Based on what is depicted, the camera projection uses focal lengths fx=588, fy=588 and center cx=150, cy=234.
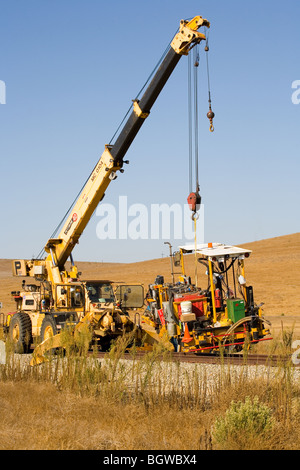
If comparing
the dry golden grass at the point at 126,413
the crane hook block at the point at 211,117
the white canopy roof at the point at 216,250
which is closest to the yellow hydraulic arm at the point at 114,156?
the crane hook block at the point at 211,117

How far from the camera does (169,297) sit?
15727mm

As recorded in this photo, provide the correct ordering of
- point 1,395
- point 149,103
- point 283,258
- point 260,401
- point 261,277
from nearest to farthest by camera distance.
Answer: point 260,401 < point 1,395 < point 149,103 < point 261,277 < point 283,258

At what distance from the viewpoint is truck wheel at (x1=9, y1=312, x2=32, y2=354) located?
1760cm

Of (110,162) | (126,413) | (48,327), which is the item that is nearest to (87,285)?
(48,327)

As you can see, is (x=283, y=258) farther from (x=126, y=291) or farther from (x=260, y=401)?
(x=260, y=401)

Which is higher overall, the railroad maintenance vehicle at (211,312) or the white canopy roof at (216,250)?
the white canopy roof at (216,250)

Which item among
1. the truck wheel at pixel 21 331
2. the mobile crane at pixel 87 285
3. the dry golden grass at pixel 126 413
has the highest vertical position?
the mobile crane at pixel 87 285

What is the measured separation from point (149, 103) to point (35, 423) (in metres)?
11.0

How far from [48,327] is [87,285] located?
167 centimetres

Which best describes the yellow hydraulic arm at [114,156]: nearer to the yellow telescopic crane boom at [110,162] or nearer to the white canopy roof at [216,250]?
the yellow telescopic crane boom at [110,162]

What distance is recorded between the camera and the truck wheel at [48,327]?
1630 centimetres

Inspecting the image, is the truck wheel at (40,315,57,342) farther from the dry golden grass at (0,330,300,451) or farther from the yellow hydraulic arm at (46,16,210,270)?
the dry golden grass at (0,330,300,451)
